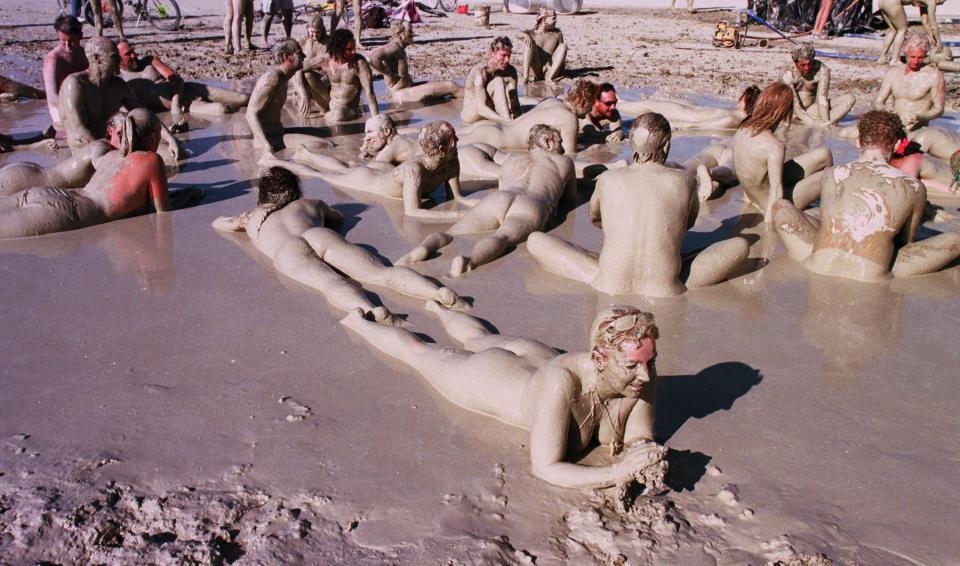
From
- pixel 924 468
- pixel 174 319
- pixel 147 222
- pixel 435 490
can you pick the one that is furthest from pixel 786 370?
pixel 147 222

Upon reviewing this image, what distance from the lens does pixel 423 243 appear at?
612 centimetres

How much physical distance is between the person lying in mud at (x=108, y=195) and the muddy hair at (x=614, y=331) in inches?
193

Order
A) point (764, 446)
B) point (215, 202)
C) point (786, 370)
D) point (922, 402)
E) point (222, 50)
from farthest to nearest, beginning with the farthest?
point (222, 50)
point (215, 202)
point (786, 370)
point (922, 402)
point (764, 446)

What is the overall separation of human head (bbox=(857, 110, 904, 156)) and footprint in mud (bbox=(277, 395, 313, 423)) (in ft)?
13.8

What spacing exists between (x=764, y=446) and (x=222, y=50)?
1550 cm

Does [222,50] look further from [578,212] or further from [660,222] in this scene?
[660,222]

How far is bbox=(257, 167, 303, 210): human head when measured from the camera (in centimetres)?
636

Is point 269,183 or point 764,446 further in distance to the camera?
point 269,183

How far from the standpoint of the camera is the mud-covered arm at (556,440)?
344 centimetres

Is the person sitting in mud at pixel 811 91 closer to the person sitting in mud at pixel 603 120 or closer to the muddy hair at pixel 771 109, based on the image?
the person sitting in mud at pixel 603 120

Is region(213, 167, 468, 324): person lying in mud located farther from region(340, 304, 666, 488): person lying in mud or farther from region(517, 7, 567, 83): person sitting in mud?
region(517, 7, 567, 83): person sitting in mud

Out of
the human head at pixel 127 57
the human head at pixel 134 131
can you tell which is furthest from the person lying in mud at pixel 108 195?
the human head at pixel 127 57

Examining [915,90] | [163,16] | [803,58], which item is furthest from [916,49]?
[163,16]

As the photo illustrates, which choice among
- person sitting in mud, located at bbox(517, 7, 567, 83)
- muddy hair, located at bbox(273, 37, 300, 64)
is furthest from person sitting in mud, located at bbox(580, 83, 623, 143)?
person sitting in mud, located at bbox(517, 7, 567, 83)
